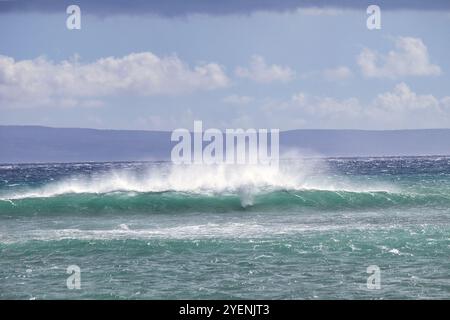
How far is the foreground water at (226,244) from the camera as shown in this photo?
15.5 metres

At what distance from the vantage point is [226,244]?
2070 cm

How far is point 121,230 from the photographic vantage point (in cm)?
2495

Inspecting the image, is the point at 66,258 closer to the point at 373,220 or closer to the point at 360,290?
the point at 360,290

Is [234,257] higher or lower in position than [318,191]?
lower

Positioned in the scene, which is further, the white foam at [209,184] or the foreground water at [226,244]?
the white foam at [209,184]

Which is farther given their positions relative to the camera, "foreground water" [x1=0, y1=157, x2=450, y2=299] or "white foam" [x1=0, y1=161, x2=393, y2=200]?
"white foam" [x1=0, y1=161, x2=393, y2=200]

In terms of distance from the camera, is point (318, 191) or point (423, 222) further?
point (318, 191)

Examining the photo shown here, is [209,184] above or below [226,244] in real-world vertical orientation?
above

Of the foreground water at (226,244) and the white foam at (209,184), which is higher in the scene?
the white foam at (209,184)

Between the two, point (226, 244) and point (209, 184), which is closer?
point (226, 244)

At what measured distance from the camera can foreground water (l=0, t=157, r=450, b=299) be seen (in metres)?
15.5

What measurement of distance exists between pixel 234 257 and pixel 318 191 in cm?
1978
